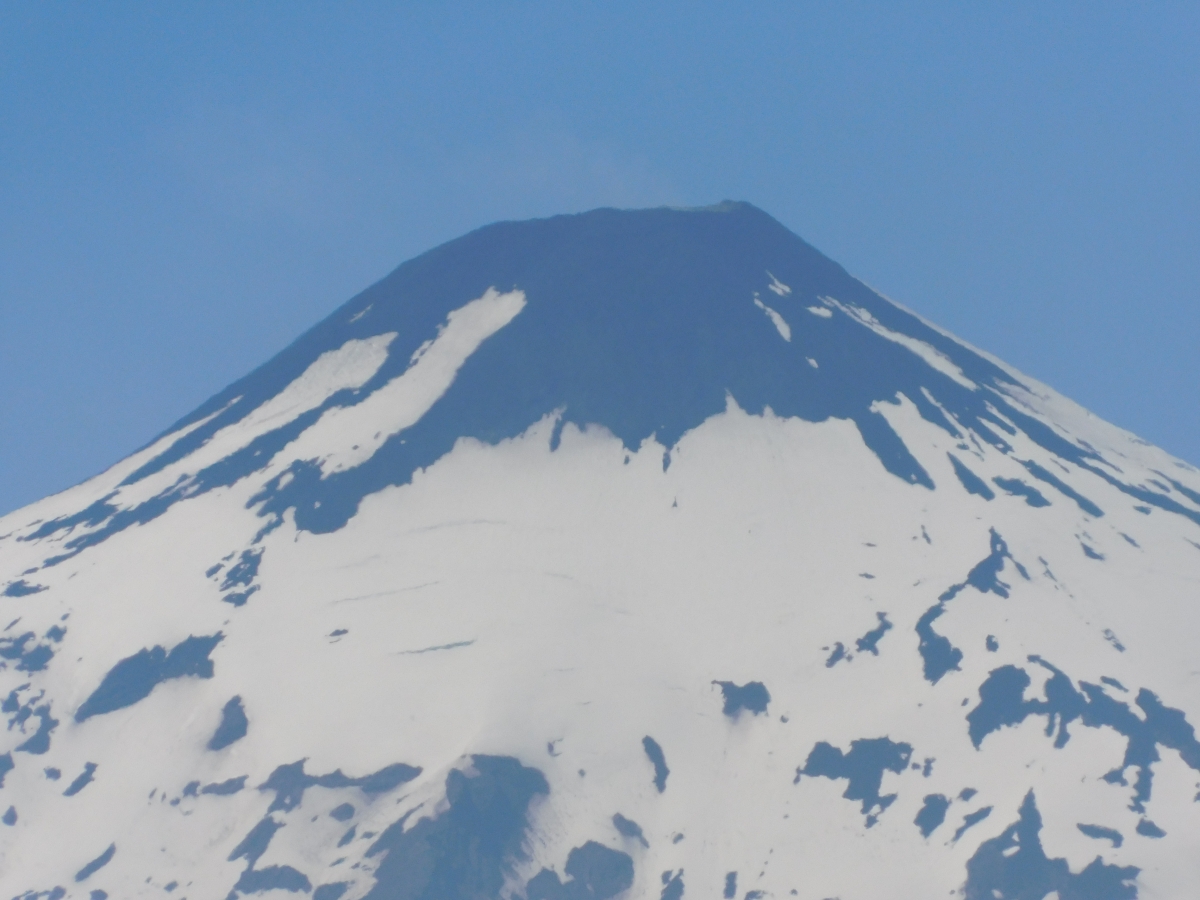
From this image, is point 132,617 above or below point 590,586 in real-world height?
below

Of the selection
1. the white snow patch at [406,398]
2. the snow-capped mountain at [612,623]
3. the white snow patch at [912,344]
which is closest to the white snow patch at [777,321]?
the snow-capped mountain at [612,623]

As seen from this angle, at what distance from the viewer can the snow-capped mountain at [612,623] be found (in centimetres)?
8969

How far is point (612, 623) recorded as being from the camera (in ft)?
346

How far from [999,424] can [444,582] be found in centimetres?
4632

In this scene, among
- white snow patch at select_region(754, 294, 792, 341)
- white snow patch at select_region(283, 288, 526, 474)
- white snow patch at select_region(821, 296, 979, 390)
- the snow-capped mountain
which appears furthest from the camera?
white snow patch at select_region(821, 296, 979, 390)

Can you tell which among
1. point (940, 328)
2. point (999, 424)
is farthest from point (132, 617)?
point (940, 328)

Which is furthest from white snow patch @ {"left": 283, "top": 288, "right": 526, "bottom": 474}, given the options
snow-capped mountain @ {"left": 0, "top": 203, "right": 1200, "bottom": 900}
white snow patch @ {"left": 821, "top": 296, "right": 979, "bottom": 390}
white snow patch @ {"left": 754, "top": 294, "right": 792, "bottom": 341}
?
white snow patch @ {"left": 821, "top": 296, "right": 979, "bottom": 390}

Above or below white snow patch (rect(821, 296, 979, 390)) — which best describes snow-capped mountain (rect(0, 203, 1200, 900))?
below

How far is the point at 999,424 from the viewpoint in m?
132

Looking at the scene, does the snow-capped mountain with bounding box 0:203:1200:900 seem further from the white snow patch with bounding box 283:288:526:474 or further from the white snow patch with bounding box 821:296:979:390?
the white snow patch with bounding box 821:296:979:390

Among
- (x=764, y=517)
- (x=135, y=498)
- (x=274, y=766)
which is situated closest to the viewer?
(x=274, y=766)

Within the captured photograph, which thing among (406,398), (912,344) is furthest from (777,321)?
(406,398)

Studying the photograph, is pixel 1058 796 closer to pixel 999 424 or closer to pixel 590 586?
pixel 590 586

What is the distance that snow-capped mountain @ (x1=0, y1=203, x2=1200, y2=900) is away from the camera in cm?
8969
